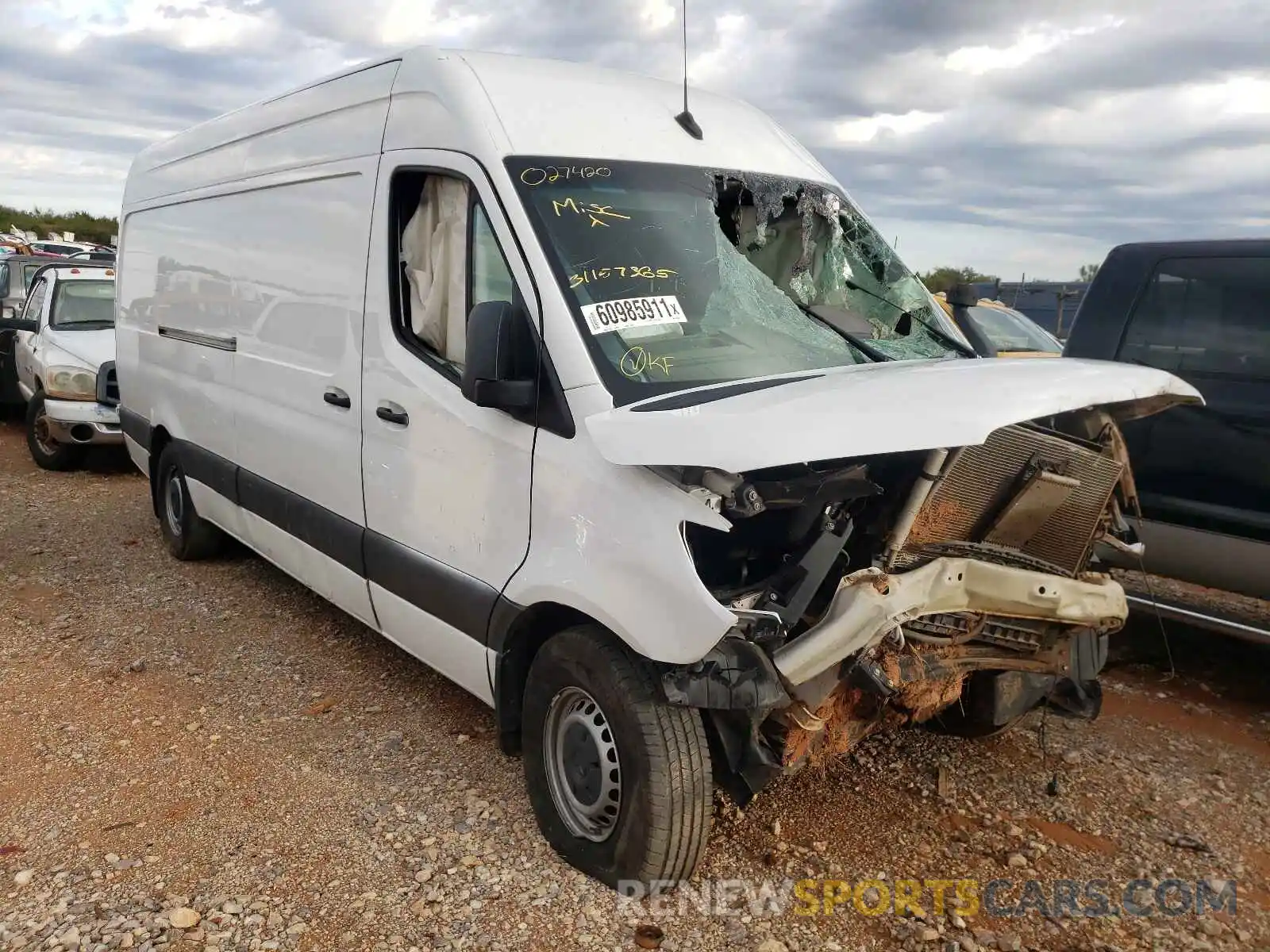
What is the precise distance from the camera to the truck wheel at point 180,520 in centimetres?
621

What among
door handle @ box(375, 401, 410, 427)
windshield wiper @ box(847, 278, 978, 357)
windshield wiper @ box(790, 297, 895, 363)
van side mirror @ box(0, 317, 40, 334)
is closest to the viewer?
windshield wiper @ box(790, 297, 895, 363)

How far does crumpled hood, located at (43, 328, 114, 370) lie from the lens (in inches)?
354

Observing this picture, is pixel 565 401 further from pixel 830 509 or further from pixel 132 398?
pixel 132 398

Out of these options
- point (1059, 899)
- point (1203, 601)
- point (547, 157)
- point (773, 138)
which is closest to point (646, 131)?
point (547, 157)

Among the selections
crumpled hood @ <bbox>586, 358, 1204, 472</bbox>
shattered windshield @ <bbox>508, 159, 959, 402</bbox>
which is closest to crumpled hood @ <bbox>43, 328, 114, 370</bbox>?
shattered windshield @ <bbox>508, 159, 959, 402</bbox>

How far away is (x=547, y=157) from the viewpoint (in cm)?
325

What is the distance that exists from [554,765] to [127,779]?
68.7 inches

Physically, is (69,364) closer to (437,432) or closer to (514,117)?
(437,432)

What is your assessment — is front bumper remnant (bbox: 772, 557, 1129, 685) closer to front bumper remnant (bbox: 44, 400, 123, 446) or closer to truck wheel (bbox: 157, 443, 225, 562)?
truck wheel (bbox: 157, 443, 225, 562)

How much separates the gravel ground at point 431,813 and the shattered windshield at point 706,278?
1609mm

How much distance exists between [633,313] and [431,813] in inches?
75.2

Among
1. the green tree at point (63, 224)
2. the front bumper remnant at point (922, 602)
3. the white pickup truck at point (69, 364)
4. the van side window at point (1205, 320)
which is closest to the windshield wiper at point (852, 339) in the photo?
the front bumper remnant at point (922, 602)

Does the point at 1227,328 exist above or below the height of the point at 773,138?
below

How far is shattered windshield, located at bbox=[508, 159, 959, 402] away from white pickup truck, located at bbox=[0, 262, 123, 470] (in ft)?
22.8
